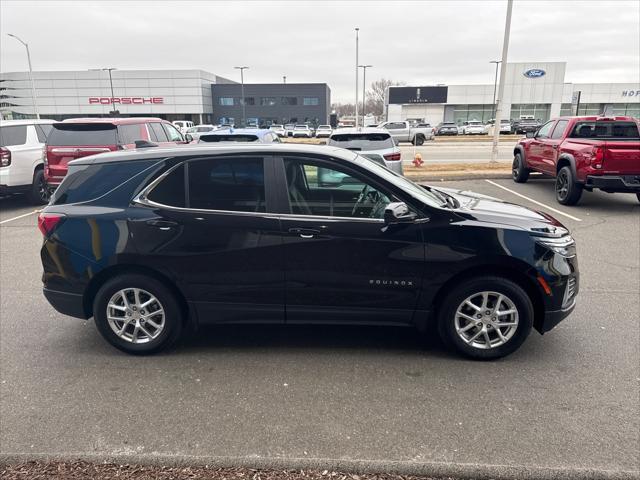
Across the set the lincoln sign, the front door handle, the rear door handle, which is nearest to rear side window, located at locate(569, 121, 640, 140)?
the front door handle

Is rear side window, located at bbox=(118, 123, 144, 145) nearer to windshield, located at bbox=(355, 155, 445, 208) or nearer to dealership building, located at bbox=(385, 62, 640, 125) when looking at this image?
windshield, located at bbox=(355, 155, 445, 208)

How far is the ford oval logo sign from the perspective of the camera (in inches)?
2427

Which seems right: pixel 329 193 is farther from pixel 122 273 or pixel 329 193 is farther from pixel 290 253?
pixel 122 273

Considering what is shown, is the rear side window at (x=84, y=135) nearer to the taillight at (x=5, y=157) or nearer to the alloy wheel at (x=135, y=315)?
the taillight at (x=5, y=157)

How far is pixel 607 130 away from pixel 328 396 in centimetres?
997

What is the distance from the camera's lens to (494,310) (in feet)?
12.3

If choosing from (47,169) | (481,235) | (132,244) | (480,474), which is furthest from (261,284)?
(47,169)

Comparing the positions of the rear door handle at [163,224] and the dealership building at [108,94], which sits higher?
the dealership building at [108,94]

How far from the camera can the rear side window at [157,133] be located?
34.5 ft

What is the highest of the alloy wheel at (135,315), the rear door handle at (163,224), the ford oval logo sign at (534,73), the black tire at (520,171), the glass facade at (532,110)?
the ford oval logo sign at (534,73)

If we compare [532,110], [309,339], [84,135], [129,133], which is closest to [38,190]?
[84,135]

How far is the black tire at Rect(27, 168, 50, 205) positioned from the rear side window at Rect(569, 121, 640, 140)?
12.1 meters

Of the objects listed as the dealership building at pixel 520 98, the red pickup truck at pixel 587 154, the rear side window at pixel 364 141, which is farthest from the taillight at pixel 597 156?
the dealership building at pixel 520 98

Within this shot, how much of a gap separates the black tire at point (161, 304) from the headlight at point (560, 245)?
298cm
